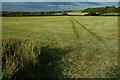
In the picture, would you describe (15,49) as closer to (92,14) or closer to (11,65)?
(11,65)

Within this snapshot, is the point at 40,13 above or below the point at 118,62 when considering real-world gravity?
above

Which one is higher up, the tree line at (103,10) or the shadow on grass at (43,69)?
the tree line at (103,10)

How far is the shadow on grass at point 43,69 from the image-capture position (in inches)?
214

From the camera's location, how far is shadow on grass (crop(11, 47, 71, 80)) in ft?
17.9

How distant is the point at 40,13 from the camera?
3119cm

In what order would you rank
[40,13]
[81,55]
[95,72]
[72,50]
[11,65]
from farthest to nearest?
[40,13], [72,50], [81,55], [95,72], [11,65]

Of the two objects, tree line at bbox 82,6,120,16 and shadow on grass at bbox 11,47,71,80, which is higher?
tree line at bbox 82,6,120,16

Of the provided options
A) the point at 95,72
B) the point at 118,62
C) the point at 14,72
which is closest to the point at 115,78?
the point at 95,72

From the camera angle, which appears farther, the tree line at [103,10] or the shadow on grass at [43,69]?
the tree line at [103,10]

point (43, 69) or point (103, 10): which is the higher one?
point (103, 10)

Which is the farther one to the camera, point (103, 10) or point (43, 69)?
point (103, 10)

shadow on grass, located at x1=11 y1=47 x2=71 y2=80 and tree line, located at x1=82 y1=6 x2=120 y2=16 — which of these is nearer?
Result: shadow on grass, located at x1=11 y1=47 x2=71 y2=80

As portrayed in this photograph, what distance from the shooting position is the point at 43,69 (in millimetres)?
5973

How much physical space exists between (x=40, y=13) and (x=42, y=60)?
25.7m
